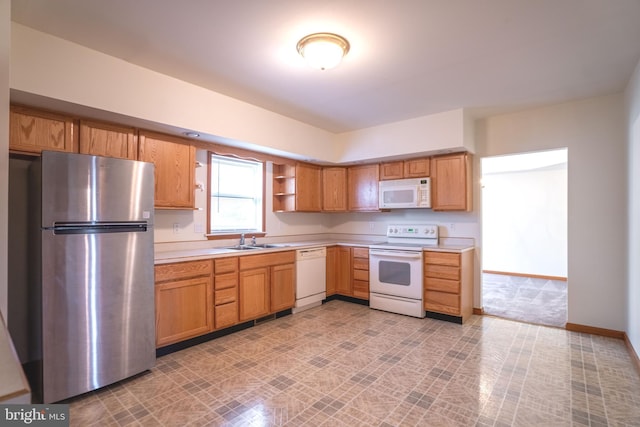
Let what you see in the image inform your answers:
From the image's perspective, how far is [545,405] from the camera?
214 centimetres

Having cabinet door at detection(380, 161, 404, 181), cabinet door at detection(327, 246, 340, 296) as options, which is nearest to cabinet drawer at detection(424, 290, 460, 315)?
cabinet door at detection(327, 246, 340, 296)

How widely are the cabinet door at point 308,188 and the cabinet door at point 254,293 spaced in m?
1.32

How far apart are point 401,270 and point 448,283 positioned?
1.94ft

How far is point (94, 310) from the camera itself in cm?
227

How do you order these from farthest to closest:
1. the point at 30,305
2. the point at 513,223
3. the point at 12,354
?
the point at 513,223
the point at 30,305
the point at 12,354

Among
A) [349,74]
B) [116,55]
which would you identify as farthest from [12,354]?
[349,74]

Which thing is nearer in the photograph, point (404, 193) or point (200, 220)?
point (200, 220)

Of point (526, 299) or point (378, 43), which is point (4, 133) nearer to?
point (378, 43)

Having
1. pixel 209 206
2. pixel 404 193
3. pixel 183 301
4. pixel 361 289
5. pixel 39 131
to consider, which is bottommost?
pixel 361 289

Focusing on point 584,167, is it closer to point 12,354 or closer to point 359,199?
point 359,199

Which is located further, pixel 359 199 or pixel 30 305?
pixel 359 199

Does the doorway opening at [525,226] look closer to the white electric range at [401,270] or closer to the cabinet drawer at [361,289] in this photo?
the white electric range at [401,270]

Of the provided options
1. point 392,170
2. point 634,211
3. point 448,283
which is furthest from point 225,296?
point 634,211

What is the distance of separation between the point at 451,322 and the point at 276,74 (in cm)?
344
